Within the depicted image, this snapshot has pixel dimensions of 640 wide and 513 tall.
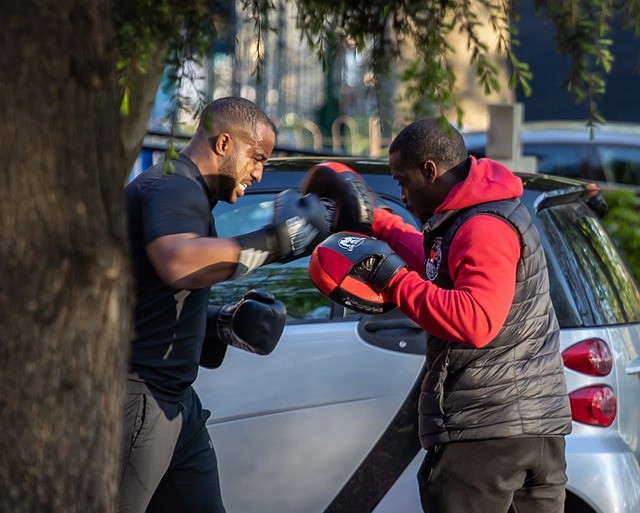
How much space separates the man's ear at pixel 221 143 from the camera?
3072 millimetres

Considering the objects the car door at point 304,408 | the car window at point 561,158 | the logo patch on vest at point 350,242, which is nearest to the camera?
the logo patch on vest at point 350,242

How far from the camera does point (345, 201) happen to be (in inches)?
124

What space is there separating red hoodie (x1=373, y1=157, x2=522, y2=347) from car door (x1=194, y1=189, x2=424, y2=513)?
0.75 m

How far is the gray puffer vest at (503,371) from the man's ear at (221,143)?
63 cm

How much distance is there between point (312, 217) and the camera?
2766 mm

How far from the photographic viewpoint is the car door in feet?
11.7

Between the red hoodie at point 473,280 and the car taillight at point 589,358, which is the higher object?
the red hoodie at point 473,280

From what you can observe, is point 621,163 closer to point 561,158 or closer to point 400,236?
point 561,158

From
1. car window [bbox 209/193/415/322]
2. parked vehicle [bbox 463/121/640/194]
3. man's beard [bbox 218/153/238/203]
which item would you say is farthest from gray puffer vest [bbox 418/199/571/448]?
parked vehicle [bbox 463/121/640/194]

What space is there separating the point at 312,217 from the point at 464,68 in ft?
35.3

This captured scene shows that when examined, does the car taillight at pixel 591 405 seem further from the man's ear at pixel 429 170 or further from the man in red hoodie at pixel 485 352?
the man's ear at pixel 429 170

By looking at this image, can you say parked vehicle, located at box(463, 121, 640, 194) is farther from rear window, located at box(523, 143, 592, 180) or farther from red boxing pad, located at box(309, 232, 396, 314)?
red boxing pad, located at box(309, 232, 396, 314)

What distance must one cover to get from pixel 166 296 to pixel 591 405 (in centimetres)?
147

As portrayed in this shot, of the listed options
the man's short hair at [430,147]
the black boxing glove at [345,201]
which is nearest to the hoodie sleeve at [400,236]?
the black boxing glove at [345,201]
